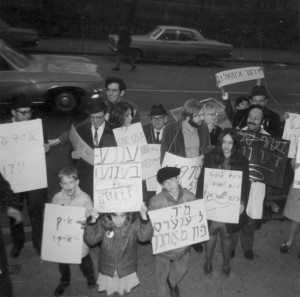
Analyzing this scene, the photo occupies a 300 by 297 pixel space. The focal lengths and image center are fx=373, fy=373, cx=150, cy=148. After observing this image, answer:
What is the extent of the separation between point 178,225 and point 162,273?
0.59 m

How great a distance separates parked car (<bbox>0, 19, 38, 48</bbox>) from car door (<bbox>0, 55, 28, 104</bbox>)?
21.1 ft

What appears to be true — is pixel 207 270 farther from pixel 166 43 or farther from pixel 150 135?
pixel 166 43

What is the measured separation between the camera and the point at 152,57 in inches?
595

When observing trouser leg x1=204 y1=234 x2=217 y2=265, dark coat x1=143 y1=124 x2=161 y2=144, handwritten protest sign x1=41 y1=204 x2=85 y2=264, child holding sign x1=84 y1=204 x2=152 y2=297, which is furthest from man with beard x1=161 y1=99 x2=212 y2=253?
handwritten protest sign x1=41 y1=204 x2=85 y2=264

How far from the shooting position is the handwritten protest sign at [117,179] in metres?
3.20

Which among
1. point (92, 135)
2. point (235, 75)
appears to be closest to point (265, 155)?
point (235, 75)

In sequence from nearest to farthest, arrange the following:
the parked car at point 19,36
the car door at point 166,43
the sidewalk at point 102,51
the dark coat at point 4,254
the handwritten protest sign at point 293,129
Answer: the dark coat at point 4,254 → the handwritten protest sign at point 293,129 → the parked car at point 19,36 → the car door at point 166,43 → the sidewalk at point 102,51

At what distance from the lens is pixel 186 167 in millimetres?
3963

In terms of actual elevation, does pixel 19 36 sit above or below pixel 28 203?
above

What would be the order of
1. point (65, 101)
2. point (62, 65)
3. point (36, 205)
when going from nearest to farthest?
1. point (36, 205)
2. point (65, 101)
3. point (62, 65)

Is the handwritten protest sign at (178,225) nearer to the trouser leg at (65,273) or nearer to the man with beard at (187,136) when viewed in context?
the man with beard at (187,136)

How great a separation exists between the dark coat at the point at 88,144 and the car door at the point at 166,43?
11.3 m

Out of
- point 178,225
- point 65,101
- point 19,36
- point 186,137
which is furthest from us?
point 19,36

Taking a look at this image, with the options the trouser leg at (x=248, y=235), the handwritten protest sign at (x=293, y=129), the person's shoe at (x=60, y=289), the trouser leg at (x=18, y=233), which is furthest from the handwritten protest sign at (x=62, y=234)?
the handwritten protest sign at (x=293, y=129)
